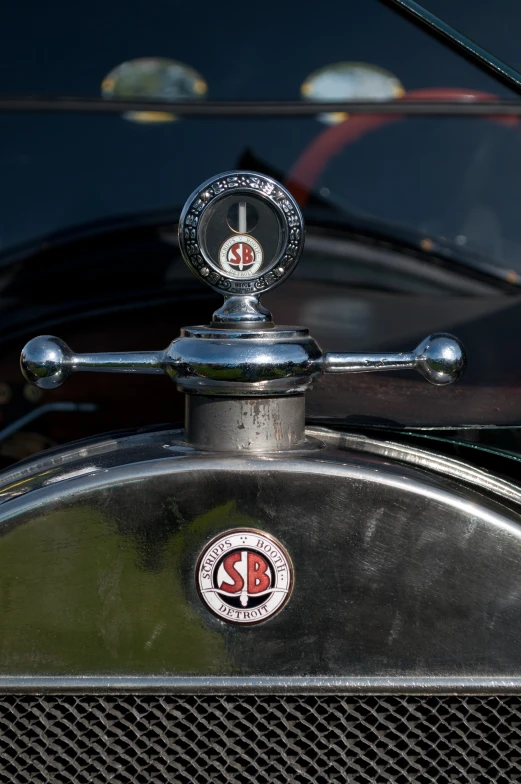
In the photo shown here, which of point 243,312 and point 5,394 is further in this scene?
point 5,394

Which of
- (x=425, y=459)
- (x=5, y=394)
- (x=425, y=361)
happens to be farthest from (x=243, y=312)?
(x=5, y=394)

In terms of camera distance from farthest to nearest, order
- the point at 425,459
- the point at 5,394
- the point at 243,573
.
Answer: the point at 5,394, the point at 425,459, the point at 243,573

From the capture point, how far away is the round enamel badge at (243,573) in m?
1.12

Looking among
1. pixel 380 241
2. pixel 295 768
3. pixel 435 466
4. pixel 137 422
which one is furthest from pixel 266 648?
pixel 380 241

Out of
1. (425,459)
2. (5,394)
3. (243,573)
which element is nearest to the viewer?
(243,573)

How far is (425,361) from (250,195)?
0.30 meters

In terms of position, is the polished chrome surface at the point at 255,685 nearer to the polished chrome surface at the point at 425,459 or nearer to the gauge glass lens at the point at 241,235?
the polished chrome surface at the point at 425,459

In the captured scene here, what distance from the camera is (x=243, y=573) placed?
1113mm

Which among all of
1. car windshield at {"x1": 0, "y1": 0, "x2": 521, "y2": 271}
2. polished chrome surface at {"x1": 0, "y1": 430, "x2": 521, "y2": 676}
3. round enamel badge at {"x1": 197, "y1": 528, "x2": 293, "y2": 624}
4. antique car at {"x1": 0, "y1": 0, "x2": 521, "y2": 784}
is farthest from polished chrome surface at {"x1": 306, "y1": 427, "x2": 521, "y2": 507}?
car windshield at {"x1": 0, "y1": 0, "x2": 521, "y2": 271}

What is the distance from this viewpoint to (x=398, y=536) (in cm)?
113

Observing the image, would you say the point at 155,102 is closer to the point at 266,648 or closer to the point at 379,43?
the point at 379,43

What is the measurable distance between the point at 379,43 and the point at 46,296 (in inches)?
32.7

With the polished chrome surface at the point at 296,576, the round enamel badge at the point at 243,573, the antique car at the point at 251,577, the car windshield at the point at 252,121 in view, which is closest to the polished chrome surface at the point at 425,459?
the antique car at the point at 251,577

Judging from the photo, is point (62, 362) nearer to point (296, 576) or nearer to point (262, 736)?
point (296, 576)
